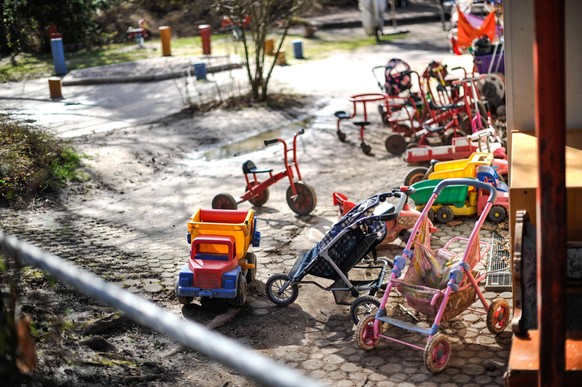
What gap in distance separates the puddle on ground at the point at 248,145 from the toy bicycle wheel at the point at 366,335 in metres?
6.59

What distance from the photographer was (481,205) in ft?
29.4

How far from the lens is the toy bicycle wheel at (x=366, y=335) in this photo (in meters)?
6.09

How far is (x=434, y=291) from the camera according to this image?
609 cm

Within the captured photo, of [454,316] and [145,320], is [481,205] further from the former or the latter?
[145,320]

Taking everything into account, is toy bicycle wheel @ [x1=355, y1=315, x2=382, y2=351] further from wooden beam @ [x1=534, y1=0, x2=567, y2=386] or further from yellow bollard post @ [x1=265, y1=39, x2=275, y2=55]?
yellow bollard post @ [x1=265, y1=39, x2=275, y2=55]


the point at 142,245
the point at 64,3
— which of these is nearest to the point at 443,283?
the point at 142,245

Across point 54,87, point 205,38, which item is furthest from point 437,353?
point 205,38

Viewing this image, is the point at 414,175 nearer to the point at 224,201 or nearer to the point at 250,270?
the point at 224,201

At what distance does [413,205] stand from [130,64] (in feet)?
43.6

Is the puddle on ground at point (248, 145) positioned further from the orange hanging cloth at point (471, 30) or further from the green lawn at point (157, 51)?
the green lawn at point (157, 51)

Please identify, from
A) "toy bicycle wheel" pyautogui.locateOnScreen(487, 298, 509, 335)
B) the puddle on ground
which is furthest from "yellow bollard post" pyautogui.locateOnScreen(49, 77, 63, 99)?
"toy bicycle wheel" pyautogui.locateOnScreen(487, 298, 509, 335)

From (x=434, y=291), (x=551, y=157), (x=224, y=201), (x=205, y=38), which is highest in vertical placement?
(x=551, y=157)

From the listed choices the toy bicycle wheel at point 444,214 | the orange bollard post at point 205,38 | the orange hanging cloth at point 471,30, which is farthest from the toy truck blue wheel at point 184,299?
the orange bollard post at point 205,38

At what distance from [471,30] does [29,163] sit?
8.87 meters
